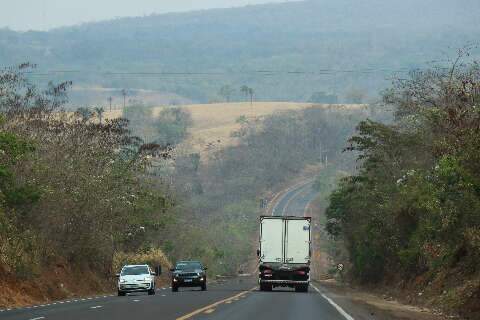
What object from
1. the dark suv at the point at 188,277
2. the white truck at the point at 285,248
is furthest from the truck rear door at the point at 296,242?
the dark suv at the point at 188,277

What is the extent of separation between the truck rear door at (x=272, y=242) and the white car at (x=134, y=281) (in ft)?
18.9

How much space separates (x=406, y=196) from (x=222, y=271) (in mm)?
100631

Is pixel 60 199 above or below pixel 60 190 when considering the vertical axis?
below

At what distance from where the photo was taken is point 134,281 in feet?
160

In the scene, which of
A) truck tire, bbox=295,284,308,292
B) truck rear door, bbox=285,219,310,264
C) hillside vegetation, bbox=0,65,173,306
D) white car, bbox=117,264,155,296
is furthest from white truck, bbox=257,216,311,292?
hillside vegetation, bbox=0,65,173,306

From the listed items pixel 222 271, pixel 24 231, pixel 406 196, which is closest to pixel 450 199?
pixel 406 196

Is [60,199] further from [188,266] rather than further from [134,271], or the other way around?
[188,266]

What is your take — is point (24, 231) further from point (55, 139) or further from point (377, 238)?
point (377, 238)

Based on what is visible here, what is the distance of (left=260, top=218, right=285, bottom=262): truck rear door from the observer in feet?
170

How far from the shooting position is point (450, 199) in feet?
136

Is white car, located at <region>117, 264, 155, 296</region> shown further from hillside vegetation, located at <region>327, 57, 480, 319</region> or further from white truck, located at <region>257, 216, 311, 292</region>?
hillside vegetation, located at <region>327, 57, 480, 319</region>

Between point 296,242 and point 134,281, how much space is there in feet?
26.7

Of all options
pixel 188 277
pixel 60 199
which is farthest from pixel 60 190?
pixel 188 277

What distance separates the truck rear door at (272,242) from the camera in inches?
2042
